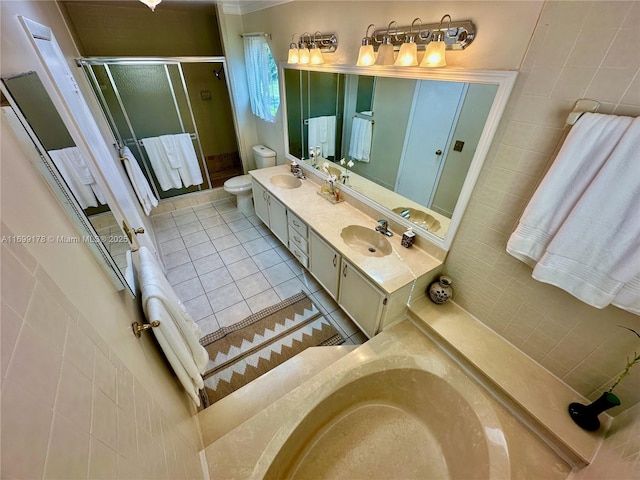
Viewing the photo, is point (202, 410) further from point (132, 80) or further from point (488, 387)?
point (132, 80)

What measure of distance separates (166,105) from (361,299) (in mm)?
3489

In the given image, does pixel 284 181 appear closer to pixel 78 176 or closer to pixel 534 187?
pixel 78 176

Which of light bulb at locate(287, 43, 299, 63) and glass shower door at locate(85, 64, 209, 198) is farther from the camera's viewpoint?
glass shower door at locate(85, 64, 209, 198)

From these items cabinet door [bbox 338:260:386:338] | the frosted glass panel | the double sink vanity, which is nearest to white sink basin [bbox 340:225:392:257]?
the double sink vanity

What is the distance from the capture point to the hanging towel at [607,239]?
925mm

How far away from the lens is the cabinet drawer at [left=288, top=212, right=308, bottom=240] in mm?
2336

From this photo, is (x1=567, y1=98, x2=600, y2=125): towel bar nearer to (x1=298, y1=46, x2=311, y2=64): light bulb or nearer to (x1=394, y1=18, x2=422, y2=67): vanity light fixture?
(x1=394, y1=18, x2=422, y2=67): vanity light fixture

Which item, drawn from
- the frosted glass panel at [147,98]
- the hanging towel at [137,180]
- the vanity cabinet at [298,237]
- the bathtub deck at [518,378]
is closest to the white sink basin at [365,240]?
the vanity cabinet at [298,237]

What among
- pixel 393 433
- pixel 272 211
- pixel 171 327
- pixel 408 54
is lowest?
pixel 393 433

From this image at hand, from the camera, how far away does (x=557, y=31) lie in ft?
3.35

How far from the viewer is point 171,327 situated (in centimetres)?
115

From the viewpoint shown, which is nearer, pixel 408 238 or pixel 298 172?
pixel 408 238

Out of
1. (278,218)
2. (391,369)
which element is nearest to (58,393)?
(391,369)

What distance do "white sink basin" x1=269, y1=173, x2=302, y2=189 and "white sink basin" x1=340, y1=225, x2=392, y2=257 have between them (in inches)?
43.8
